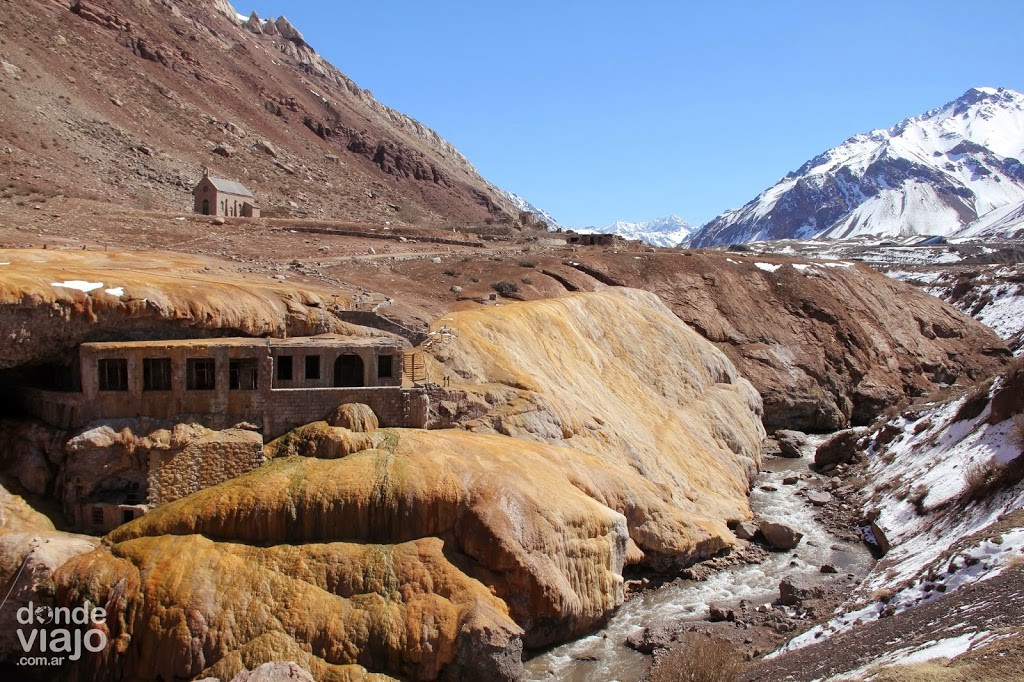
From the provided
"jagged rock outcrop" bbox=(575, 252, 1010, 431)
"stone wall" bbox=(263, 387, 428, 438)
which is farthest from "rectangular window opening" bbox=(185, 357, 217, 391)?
"jagged rock outcrop" bbox=(575, 252, 1010, 431)

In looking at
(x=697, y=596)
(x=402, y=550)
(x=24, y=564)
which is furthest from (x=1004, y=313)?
(x=24, y=564)

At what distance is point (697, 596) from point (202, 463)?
1661 centimetres

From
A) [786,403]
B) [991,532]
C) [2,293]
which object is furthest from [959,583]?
[786,403]

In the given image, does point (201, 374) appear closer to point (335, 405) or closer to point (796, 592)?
point (335, 405)

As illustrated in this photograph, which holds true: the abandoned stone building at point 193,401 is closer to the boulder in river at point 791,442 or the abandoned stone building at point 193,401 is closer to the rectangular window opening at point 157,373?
the rectangular window opening at point 157,373

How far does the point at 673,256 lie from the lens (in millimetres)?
64938

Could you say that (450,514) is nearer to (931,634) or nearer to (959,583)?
(931,634)

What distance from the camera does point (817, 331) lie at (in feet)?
197

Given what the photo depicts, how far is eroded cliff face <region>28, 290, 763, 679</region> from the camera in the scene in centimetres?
2039

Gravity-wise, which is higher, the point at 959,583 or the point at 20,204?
the point at 20,204

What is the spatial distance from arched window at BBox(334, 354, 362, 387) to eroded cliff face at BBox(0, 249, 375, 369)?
2.88 m

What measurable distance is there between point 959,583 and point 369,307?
75.4 ft

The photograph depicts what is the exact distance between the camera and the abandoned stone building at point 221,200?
2635 inches

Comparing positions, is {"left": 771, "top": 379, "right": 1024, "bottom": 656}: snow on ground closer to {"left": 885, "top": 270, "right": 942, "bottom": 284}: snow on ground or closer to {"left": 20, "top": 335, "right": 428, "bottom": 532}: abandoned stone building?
{"left": 20, "top": 335, "right": 428, "bottom": 532}: abandoned stone building
